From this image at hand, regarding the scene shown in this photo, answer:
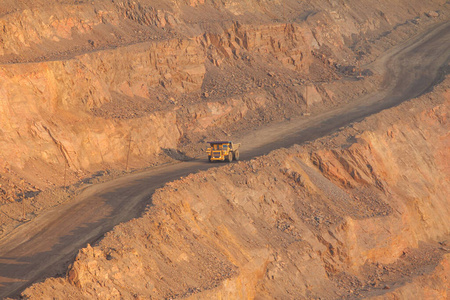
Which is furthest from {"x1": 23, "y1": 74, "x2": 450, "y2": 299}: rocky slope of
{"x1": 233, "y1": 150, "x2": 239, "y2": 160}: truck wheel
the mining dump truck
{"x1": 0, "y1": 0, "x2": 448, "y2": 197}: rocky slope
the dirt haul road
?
{"x1": 0, "y1": 0, "x2": 448, "y2": 197}: rocky slope

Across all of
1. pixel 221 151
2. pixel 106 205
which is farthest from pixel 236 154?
pixel 106 205

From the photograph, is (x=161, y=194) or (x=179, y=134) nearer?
(x=161, y=194)

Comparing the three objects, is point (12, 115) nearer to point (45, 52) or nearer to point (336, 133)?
point (45, 52)

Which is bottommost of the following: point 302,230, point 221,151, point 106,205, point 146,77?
point 302,230

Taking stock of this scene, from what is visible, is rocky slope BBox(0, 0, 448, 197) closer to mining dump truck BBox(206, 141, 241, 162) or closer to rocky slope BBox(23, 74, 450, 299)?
mining dump truck BBox(206, 141, 241, 162)

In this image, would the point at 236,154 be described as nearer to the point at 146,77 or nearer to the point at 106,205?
the point at 146,77

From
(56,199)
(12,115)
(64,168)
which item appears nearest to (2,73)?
(12,115)
